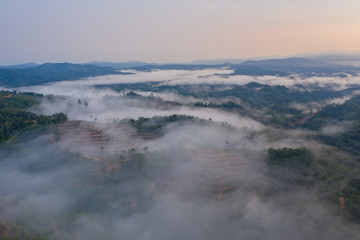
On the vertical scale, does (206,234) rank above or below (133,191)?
below

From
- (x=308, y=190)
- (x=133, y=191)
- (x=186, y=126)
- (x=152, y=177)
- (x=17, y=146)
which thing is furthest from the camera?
(x=186, y=126)

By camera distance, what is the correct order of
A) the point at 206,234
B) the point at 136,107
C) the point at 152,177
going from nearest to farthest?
the point at 206,234, the point at 152,177, the point at 136,107


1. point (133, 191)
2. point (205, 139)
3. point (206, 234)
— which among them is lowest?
point (206, 234)

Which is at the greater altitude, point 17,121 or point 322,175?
point 17,121

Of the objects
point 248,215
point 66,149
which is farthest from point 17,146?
point 248,215

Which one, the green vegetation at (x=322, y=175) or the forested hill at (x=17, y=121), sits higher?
the forested hill at (x=17, y=121)

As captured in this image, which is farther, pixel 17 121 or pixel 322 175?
pixel 17 121

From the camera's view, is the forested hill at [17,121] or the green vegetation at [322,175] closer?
the green vegetation at [322,175]

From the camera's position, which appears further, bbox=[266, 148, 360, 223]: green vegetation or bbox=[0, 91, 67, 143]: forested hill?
bbox=[0, 91, 67, 143]: forested hill

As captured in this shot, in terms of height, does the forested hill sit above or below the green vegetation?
above

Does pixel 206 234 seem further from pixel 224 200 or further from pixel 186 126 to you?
pixel 186 126

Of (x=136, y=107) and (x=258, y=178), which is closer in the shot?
(x=258, y=178)
